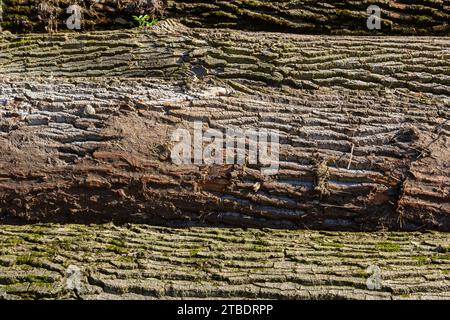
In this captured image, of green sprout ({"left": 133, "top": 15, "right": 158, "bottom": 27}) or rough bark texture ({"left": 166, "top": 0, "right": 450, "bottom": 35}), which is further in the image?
green sprout ({"left": 133, "top": 15, "right": 158, "bottom": 27})

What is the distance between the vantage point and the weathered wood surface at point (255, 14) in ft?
17.3

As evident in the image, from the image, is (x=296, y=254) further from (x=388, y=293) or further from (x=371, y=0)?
(x=371, y=0)

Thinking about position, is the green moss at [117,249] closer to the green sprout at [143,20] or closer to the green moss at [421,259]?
the green moss at [421,259]

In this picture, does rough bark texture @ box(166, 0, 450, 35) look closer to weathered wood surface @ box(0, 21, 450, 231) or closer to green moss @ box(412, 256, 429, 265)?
→ weathered wood surface @ box(0, 21, 450, 231)

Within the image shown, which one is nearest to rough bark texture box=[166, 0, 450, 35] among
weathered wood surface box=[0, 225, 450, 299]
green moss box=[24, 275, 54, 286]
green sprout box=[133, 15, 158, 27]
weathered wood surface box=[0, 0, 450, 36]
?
weathered wood surface box=[0, 0, 450, 36]

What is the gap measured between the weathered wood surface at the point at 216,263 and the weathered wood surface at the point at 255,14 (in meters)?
2.03

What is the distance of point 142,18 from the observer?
5.40 m

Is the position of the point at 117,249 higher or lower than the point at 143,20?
lower

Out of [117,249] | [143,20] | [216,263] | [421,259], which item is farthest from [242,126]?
[143,20]

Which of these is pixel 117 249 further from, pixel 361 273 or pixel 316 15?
pixel 316 15

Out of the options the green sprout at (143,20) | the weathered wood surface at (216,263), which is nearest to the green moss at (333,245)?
the weathered wood surface at (216,263)

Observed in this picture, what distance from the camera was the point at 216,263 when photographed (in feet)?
12.4

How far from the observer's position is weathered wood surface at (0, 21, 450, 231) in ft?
13.5

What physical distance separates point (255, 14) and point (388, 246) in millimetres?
2395
